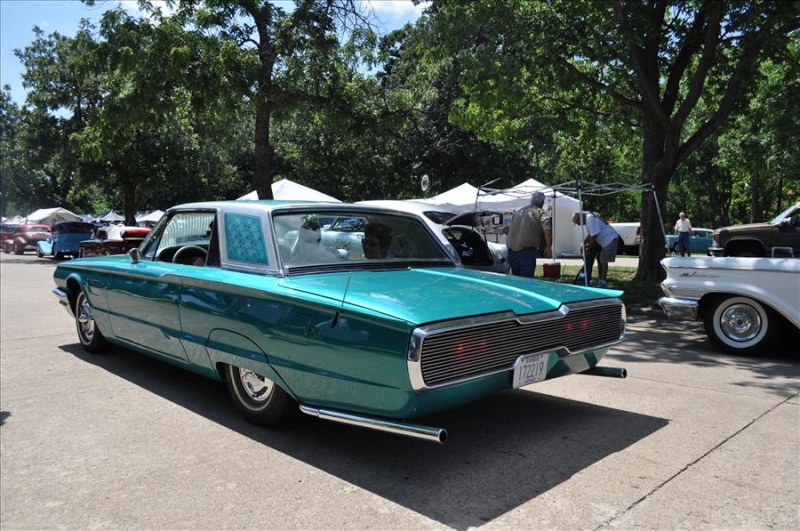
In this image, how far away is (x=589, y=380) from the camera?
5.37 meters

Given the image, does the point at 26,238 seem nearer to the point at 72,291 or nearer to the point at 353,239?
the point at 72,291

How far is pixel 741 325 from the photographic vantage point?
6.49 m

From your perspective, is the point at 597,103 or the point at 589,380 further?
the point at 597,103

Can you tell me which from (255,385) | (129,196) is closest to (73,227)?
(129,196)

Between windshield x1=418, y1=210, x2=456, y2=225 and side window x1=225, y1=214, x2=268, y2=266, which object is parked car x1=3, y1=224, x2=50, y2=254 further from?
side window x1=225, y1=214, x2=268, y2=266

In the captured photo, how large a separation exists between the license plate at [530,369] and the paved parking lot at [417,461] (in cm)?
46

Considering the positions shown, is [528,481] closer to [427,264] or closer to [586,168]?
[427,264]

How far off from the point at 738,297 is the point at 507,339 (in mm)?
4203

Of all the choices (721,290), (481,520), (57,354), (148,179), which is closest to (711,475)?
(481,520)

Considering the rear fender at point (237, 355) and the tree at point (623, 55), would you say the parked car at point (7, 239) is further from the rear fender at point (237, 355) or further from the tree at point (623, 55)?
the rear fender at point (237, 355)

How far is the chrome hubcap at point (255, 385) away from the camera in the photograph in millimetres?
3969

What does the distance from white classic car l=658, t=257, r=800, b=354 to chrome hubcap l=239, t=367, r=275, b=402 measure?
4805mm

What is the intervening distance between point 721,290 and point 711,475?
3.56m

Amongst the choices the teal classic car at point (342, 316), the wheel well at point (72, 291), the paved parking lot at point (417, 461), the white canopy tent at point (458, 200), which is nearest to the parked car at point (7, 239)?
the white canopy tent at point (458, 200)
